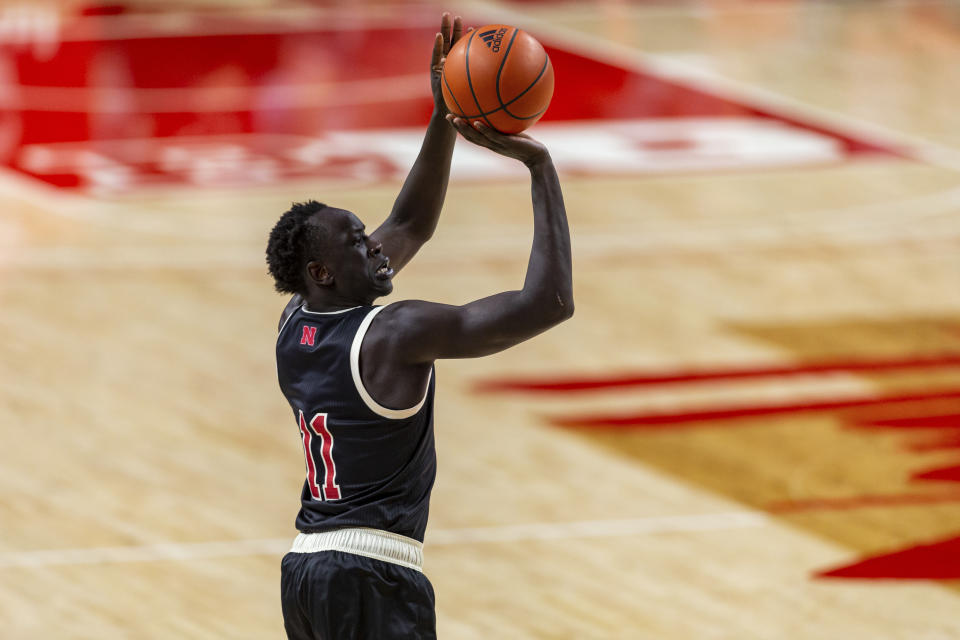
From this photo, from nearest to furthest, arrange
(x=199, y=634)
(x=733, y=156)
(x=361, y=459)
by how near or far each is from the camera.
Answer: (x=361, y=459)
(x=199, y=634)
(x=733, y=156)

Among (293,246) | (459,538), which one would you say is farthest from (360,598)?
(459,538)

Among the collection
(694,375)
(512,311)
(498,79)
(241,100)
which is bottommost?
(512,311)

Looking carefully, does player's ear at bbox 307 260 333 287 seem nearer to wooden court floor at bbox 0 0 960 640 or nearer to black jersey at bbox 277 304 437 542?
black jersey at bbox 277 304 437 542

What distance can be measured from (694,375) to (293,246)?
188 inches

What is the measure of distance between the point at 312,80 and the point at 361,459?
11354 millimetres

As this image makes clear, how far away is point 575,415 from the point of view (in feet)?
24.8

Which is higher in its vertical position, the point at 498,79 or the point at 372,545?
the point at 498,79

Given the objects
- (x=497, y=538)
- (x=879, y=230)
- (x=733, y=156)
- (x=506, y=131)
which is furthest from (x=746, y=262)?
(x=506, y=131)

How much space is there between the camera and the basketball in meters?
3.73

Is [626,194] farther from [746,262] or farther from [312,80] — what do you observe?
[312,80]

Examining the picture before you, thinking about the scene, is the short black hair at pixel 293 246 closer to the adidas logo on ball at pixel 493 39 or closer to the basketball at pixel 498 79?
the basketball at pixel 498 79

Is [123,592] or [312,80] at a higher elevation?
[312,80]

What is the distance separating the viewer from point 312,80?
14508 mm

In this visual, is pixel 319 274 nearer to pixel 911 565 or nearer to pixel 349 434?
pixel 349 434
